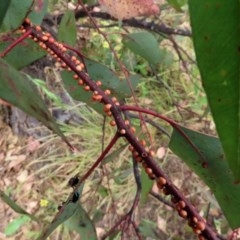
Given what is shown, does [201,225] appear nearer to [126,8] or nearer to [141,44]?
[126,8]

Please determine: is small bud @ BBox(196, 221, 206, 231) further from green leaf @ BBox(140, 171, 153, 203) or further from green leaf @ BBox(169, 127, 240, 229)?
green leaf @ BBox(140, 171, 153, 203)

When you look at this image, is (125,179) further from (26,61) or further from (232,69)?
(232,69)

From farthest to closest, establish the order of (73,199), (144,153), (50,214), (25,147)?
(25,147), (50,214), (73,199), (144,153)

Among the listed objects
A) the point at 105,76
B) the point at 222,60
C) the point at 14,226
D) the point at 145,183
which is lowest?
the point at 14,226

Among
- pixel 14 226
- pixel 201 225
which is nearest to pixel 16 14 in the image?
pixel 201 225

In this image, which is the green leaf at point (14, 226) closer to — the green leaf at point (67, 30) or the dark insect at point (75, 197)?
the green leaf at point (67, 30)

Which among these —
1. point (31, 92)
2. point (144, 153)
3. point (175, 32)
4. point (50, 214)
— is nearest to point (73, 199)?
point (144, 153)

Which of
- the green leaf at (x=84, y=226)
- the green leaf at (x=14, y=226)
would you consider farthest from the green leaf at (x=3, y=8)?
the green leaf at (x=14, y=226)
